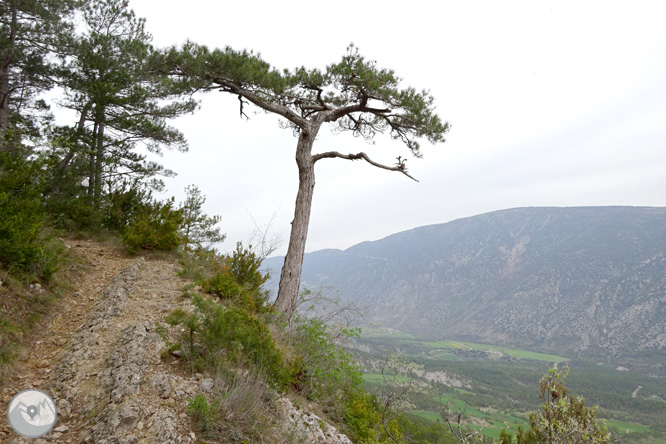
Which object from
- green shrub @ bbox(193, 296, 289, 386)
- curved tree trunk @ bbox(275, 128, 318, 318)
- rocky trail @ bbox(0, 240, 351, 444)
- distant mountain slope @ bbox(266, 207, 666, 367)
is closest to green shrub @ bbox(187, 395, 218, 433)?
rocky trail @ bbox(0, 240, 351, 444)

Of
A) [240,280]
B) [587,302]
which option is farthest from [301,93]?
[587,302]

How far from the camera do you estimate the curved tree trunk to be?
6.87 meters

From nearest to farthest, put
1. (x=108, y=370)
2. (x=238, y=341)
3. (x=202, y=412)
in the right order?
1. (x=202, y=412)
2. (x=108, y=370)
3. (x=238, y=341)

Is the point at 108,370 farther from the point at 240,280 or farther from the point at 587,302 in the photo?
the point at 587,302

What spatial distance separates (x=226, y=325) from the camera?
3941 mm

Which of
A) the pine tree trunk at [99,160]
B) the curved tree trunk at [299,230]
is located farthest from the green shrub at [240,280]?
the pine tree trunk at [99,160]

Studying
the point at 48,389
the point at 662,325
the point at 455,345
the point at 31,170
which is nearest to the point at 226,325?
the point at 48,389

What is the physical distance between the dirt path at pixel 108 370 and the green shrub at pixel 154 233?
1882mm

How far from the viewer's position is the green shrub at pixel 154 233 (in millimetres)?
7484

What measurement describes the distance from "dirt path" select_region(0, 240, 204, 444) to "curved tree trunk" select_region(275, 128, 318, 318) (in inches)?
81.9

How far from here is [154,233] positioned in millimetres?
7719

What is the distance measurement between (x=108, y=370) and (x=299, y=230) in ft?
14.5

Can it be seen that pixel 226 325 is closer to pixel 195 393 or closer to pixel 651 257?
pixel 195 393

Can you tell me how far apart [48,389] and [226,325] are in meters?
1.68
